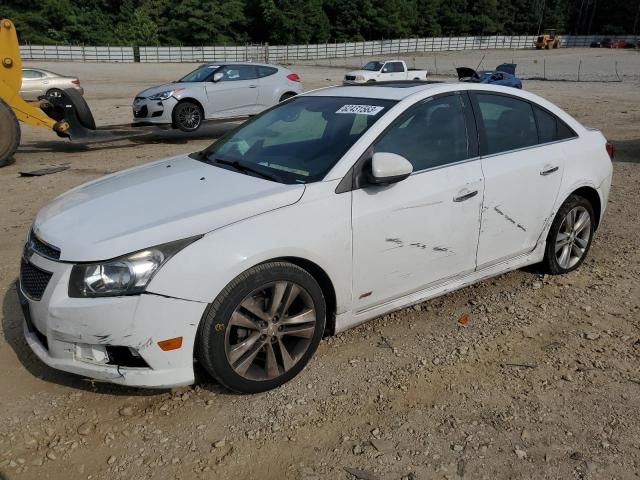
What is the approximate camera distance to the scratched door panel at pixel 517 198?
3.83m

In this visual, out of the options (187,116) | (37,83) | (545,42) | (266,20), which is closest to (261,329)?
(187,116)

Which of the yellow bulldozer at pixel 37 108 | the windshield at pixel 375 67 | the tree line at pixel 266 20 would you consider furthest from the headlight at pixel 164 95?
the tree line at pixel 266 20

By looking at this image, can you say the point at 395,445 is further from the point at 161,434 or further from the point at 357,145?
the point at 357,145

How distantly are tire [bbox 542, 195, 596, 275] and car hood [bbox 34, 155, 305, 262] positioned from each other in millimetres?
2319

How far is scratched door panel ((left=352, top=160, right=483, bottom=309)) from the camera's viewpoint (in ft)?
10.7

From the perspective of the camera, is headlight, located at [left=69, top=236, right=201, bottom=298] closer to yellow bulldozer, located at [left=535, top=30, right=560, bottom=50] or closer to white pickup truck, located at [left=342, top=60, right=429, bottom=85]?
white pickup truck, located at [left=342, top=60, right=429, bottom=85]

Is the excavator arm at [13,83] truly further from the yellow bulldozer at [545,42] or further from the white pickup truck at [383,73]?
the yellow bulldozer at [545,42]

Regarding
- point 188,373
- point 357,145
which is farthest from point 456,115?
point 188,373

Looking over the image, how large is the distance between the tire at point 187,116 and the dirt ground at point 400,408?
843cm

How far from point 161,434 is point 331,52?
66763 mm

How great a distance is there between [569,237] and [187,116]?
31.5ft

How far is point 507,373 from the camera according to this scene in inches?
131

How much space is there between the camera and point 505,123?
4.06 metres

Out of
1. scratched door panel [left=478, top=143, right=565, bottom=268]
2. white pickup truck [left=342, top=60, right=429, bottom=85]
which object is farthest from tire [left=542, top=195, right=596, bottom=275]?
white pickup truck [left=342, top=60, right=429, bottom=85]
